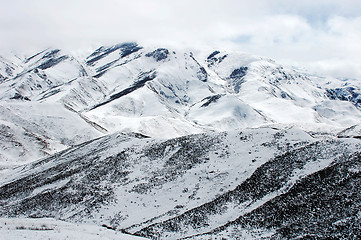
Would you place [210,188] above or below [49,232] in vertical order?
below

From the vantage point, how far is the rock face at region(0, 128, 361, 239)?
99.0 feet

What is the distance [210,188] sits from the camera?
39.2 meters

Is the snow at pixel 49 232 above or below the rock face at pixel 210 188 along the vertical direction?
above

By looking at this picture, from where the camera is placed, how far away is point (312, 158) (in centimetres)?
3894

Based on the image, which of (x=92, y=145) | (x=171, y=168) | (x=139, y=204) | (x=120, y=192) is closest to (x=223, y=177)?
(x=171, y=168)

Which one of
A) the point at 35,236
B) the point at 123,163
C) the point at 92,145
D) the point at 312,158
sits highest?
the point at 35,236

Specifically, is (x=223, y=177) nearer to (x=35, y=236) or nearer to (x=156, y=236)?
(x=156, y=236)

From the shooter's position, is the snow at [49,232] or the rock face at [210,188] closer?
the snow at [49,232]

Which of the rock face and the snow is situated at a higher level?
the snow

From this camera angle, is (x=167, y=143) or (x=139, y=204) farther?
(x=167, y=143)

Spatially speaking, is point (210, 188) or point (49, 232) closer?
Result: point (49, 232)

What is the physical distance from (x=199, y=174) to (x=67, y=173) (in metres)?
24.6

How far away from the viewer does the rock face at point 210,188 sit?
3019cm

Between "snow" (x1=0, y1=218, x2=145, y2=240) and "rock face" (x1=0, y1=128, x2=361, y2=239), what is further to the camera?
"rock face" (x1=0, y1=128, x2=361, y2=239)
